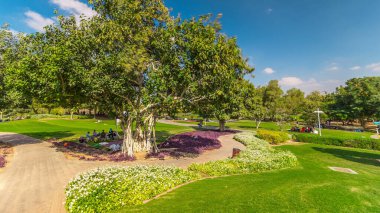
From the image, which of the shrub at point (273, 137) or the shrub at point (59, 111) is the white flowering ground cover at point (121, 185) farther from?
the shrub at point (59, 111)

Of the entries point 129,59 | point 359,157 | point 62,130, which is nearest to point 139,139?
point 129,59

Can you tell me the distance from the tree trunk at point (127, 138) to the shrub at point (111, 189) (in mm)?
7288

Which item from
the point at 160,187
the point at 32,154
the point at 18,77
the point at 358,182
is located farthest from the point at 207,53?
the point at 32,154

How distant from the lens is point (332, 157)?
21438 mm

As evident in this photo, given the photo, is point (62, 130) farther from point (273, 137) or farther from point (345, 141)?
point (345, 141)

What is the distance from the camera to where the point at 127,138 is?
17984 mm

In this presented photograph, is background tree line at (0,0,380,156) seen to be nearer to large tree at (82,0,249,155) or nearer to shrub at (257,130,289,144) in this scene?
large tree at (82,0,249,155)

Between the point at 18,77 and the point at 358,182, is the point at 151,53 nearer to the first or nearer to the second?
the point at 18,77

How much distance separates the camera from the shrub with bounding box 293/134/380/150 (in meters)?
26.6

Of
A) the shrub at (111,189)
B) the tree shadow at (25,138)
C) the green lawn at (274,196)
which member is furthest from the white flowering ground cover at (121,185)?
the tree shadow at (25,138)

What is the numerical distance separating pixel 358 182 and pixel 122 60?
15745 millimetres

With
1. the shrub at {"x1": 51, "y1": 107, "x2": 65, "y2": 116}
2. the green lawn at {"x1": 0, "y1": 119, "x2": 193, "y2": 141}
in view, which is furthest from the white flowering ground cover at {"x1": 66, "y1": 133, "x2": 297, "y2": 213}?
the shrub at {"x1": 51, "y1": 107, "x2": 65, "y2": 116}

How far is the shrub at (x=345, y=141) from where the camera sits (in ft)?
87.2

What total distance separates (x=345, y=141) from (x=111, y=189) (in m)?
32.2
